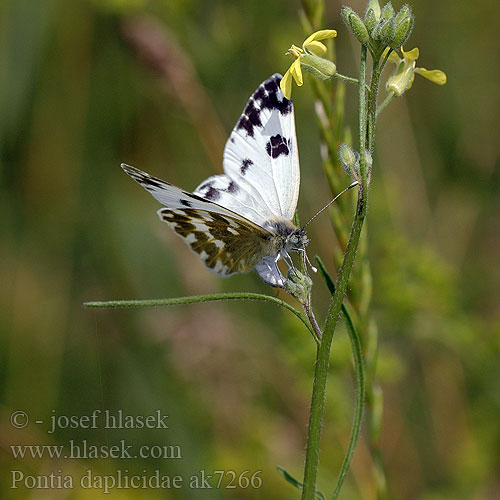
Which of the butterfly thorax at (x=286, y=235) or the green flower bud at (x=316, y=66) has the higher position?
the green flower bud at (x=316, y=66)

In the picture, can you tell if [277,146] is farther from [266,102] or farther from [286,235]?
[286,235]

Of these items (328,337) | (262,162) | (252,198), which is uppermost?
(262,162)

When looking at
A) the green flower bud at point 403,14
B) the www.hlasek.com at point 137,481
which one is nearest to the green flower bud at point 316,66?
the green flower bud at point 403,14

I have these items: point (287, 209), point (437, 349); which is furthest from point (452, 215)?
point (287, 209)

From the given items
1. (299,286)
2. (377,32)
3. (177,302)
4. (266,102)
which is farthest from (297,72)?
(177,302)

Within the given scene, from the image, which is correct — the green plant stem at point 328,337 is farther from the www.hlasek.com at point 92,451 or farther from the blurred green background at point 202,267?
the www.hlasek.com at point 92,451

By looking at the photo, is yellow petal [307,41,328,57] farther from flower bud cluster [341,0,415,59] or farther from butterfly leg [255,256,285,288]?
butterfly leg [255,256,285,288]

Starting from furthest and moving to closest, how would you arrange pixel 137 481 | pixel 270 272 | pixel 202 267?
pixel 202 267 → pixel 137 481 → pixel 270 272
